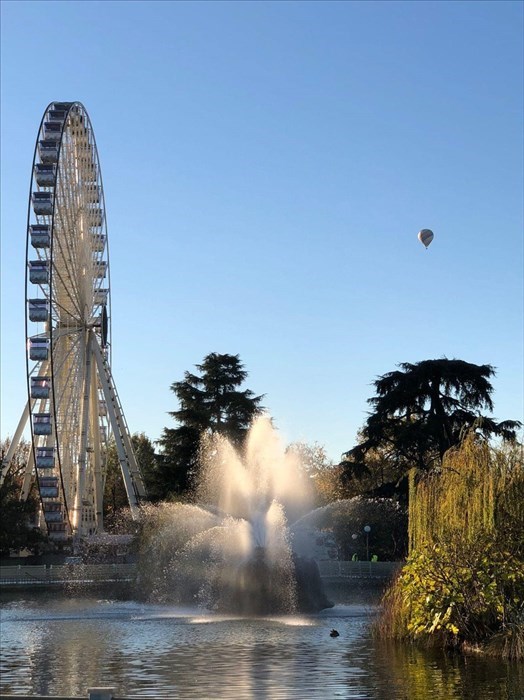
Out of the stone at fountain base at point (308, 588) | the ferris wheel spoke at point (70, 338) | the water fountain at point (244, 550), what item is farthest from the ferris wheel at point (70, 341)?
the stone at fountain base at point (308, 588)

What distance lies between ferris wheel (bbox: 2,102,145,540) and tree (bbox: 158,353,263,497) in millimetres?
2375

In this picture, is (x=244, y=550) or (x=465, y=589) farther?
(x=244, y=550)

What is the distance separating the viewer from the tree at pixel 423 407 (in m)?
49.4

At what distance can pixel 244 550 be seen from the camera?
29.5 meters

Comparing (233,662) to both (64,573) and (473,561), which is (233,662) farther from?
(64,573)

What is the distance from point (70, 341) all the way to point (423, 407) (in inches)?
802

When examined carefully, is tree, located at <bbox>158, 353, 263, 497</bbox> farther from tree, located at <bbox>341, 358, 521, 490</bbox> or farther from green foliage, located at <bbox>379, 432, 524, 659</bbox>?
green foliage, located at <bbox>379, 432, 524, 659</bbox>

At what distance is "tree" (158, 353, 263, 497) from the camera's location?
2427 inches

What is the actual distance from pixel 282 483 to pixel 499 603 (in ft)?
57.6

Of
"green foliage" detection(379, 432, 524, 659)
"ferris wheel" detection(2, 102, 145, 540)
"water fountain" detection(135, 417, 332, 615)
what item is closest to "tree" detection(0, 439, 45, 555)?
"ferris wheel" detection(2, 102, 145, 540)

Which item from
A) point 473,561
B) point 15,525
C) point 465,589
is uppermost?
point 15,525

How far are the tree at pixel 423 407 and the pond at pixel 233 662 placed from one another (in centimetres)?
2154

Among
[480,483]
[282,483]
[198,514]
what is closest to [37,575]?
[198,514]

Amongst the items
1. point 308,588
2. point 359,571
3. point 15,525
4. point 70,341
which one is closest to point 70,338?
point 70,341
